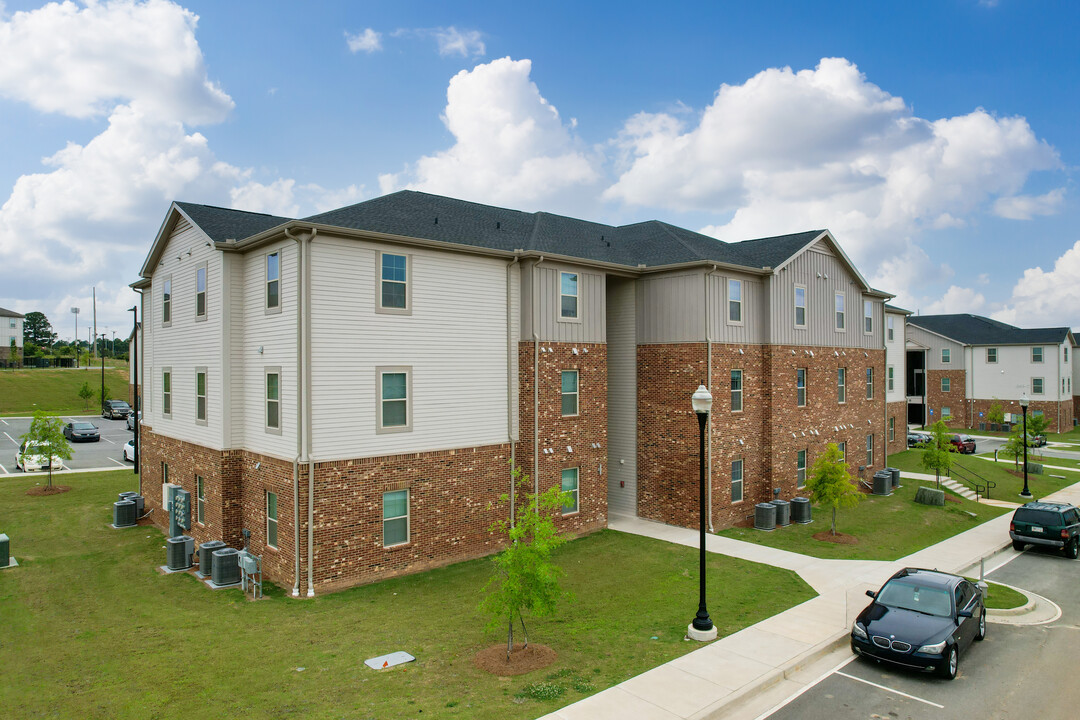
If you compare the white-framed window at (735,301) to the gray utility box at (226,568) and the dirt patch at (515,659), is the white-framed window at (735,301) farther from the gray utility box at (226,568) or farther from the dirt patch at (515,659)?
the gray utility box at (226,568)

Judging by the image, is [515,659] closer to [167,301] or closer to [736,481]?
[736,481]

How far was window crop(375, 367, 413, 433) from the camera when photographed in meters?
16.6

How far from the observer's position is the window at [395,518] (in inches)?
653

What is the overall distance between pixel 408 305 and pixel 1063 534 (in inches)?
821

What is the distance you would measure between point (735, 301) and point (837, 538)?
8.75 metres

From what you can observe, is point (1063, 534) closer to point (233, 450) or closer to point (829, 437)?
point (829, 437)

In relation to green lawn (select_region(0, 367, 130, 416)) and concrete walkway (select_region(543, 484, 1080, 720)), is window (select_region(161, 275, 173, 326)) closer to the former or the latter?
concrete walkway (select_region(543, 484, 1080, 720))

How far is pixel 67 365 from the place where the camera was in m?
95.3

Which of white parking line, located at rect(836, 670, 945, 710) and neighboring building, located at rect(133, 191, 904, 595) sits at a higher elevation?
neighboring building, located at rect(133, 191, 904, 595)

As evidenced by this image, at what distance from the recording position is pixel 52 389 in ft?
247

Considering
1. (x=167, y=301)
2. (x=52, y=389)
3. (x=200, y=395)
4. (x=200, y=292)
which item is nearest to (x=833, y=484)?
(x=200, y=395)

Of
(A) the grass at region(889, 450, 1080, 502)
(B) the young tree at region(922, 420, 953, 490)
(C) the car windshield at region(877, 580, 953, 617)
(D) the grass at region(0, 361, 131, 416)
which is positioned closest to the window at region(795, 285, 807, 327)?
(B) the young tree at region(922, 420, 953, 490)

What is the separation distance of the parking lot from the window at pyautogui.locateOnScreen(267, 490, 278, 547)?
19.3m

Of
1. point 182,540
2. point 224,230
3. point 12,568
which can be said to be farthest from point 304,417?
point 12,568
